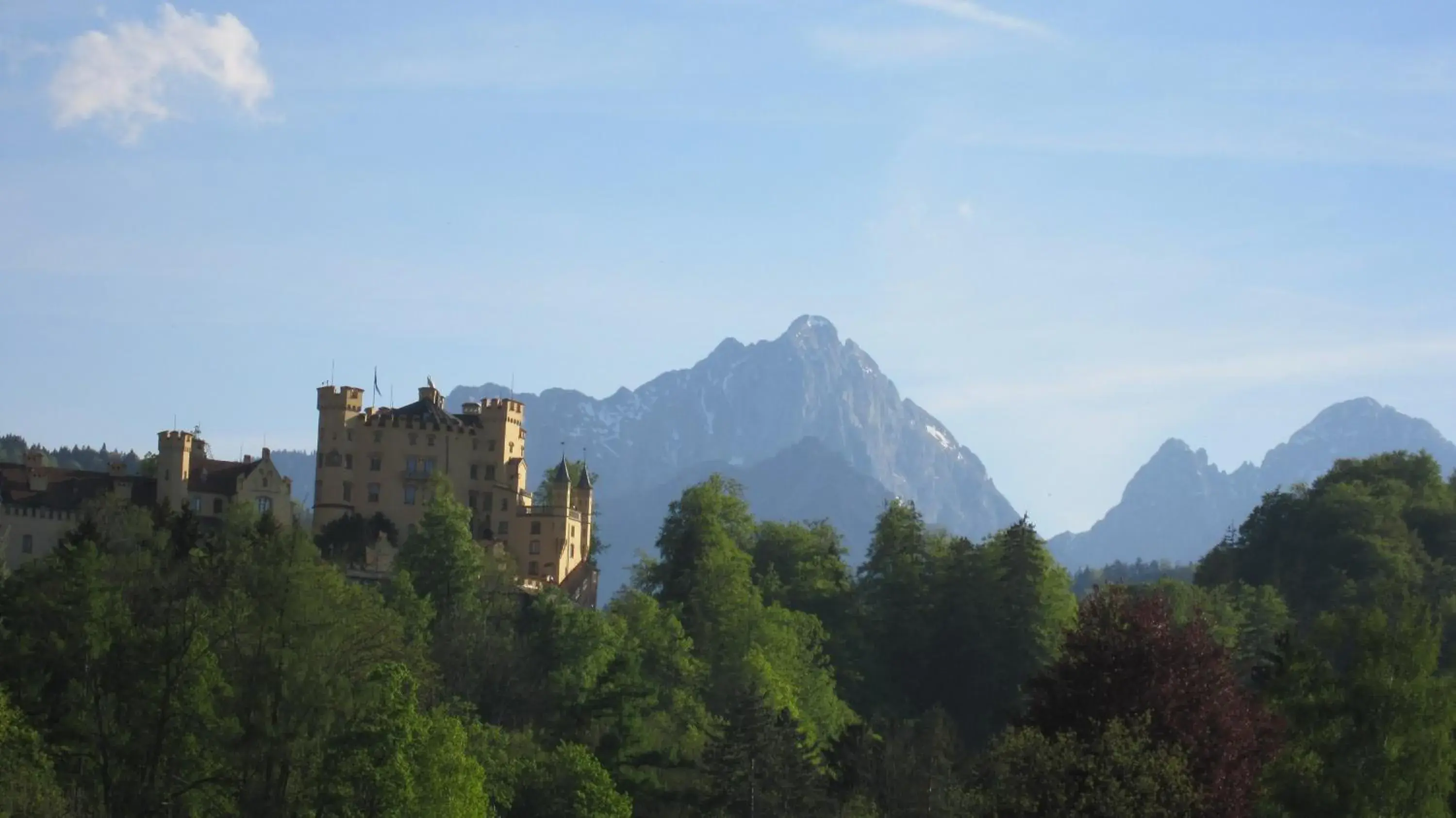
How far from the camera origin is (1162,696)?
57438 mm

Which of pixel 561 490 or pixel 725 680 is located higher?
pixel 561 490

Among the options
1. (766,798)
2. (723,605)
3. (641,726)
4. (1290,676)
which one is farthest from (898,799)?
(723,605)

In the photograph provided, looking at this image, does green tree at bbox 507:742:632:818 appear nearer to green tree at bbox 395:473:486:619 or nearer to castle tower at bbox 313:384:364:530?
green tree at bbox 395:473:486:619

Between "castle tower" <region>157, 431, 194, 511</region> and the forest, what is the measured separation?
12.9 ft

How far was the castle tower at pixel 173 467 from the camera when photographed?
12256 centimetres

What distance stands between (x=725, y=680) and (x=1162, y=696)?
67.5 meters

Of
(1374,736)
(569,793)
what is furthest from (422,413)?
(1374,736)

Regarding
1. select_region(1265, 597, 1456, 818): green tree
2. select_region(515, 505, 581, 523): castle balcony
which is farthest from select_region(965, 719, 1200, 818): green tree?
select_region(515, 505, 581, 523): castle balcony

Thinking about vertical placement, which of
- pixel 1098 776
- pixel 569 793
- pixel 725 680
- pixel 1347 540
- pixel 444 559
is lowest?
pixel 569 793

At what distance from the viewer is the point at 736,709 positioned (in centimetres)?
9712

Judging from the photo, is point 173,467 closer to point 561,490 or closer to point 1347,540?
point 561,490

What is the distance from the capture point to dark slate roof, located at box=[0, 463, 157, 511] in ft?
400

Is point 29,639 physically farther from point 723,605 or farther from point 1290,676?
point 723,605

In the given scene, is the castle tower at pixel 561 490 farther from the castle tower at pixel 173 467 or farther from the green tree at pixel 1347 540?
the green tree at pixel 1347 540
